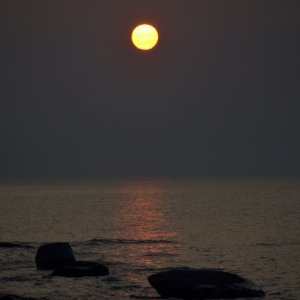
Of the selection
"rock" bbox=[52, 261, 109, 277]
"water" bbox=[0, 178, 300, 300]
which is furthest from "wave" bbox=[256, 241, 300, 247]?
"rock" bbox=[52, 261, 109, 277]

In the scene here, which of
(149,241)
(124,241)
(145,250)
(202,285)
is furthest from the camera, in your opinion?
(149,241)

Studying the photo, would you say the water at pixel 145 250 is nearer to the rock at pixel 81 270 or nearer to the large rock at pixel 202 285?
the rock at pixel 81 270

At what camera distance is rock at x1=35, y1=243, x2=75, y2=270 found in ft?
143

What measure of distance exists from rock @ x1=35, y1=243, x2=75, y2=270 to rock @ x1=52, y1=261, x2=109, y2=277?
2016 mm

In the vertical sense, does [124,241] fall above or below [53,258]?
above

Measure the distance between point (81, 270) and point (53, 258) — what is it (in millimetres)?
3329

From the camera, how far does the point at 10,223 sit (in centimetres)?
9419

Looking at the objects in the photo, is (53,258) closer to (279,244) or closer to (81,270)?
(81,270)

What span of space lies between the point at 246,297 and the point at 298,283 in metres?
6.92

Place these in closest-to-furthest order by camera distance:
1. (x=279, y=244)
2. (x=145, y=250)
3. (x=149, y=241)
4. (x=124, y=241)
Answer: (x=145, y=250) → (x=279, y=244) → (x=124, y=241) → (x=149, y=241)

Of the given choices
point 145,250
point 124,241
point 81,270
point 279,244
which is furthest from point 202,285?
point 124,241

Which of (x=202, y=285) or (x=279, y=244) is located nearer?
(x=202, y=285)

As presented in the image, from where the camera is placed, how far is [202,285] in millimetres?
34031

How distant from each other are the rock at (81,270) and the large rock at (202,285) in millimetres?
6257
